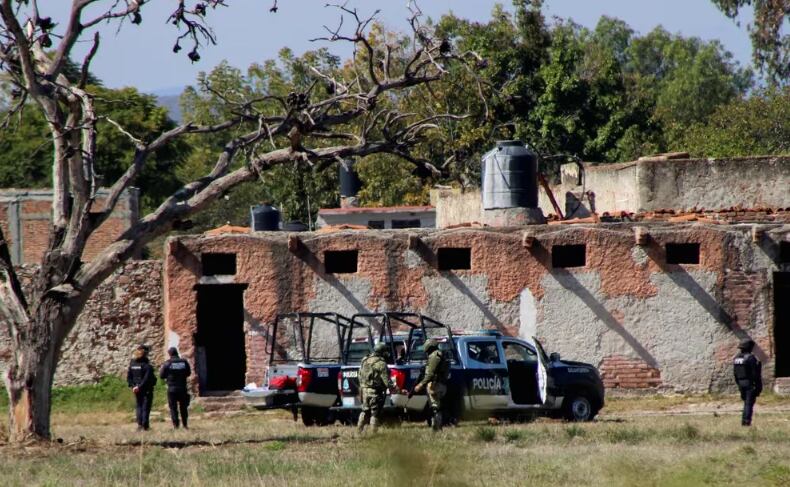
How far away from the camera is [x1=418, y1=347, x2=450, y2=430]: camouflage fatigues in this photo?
20734mm

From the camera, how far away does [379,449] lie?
8.50 metres

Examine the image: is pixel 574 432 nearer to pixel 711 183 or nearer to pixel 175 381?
pixel 175 381

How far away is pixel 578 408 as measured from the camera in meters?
23.5

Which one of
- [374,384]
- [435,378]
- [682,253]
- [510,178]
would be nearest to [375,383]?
[374,384]

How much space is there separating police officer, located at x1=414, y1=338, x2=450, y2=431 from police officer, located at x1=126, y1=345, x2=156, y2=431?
18.2 ft

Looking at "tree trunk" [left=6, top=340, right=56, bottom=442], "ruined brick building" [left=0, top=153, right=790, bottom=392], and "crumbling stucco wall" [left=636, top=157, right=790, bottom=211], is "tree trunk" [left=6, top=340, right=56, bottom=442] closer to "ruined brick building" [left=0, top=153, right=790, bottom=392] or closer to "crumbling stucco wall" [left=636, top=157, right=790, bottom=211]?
"ruined brick building" [left=0, top=153, right=790, bottom=392]

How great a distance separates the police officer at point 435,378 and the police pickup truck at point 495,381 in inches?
34.1

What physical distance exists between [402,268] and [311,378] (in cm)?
565

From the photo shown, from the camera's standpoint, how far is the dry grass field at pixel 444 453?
14398mm

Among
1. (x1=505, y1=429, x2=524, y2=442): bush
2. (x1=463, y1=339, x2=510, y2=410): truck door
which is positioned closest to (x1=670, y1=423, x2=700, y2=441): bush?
(x1=505, y1=429, x2=524, y2=442): bush

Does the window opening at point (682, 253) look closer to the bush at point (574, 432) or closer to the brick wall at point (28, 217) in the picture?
the bush at point (574, 432)

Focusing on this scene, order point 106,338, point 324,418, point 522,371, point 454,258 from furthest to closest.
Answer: point 106,338, point 454,258, point 324,418, point 522,371

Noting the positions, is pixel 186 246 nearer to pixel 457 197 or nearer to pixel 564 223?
pixel 564 223

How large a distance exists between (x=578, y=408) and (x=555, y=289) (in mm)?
4896
